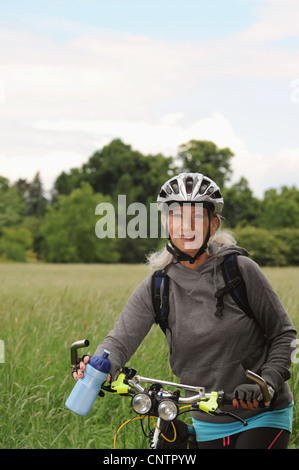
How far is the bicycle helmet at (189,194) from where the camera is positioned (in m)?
2.97

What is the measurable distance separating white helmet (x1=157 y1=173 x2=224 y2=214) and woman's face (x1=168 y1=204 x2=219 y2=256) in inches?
2.0

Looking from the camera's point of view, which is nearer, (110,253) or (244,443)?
(244,443)

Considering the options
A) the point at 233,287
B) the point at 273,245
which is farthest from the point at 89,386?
the point at 273,245

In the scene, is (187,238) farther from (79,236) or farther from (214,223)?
(79,236)

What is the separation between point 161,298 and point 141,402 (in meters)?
0.75

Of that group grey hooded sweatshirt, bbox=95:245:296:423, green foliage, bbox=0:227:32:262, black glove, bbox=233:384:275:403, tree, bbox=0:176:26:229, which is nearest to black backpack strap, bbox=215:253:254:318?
grey hooded sweatshirt, bbox=95:245:296:423

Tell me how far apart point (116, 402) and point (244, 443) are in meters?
2.60

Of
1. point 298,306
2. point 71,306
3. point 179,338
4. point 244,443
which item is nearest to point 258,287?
point 179,338

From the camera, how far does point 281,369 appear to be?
2.80 metres

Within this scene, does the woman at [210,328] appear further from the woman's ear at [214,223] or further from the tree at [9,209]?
the tree at [9,209]

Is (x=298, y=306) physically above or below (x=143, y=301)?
below

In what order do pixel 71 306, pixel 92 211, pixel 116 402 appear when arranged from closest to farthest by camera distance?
pixel 116 402, pixel 71 306, pixel 92 211

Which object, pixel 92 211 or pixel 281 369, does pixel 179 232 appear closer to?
pixel 281 369
